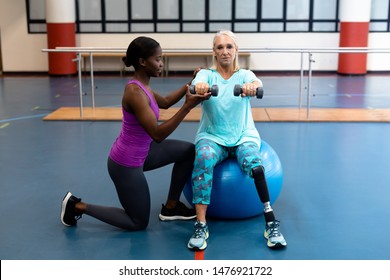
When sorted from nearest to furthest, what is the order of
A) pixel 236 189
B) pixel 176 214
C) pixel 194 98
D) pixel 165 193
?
pixel 194 98
pixel 236 189
pixel 176 214
pixel 165 193

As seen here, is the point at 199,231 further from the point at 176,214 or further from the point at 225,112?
the point at 225,112

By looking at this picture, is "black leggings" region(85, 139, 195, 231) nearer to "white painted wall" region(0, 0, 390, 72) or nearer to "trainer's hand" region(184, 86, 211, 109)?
"trainer's hand" region(184, 86, 211, 109)

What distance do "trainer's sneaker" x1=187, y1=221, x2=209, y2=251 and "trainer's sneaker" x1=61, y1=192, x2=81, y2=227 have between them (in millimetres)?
837

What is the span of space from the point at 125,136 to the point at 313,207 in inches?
60.2

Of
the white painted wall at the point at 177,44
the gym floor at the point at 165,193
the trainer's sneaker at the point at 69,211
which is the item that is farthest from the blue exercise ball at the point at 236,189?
the white painted wall at the point at 177,44

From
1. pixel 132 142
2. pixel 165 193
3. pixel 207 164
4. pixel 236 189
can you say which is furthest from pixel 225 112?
pixel 165 193

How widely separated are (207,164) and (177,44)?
957 centimetres

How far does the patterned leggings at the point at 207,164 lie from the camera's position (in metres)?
3.23

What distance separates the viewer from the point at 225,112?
135 inches

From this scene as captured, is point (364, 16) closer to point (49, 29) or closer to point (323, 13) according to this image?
point (323, 13)

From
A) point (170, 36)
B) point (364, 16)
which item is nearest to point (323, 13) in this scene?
point (364, 16)

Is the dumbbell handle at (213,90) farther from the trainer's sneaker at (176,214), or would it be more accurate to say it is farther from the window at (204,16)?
the window at (204,16)

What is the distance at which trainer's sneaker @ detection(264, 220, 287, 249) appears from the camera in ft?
10.1

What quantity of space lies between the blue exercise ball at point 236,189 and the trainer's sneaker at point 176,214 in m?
0.10
